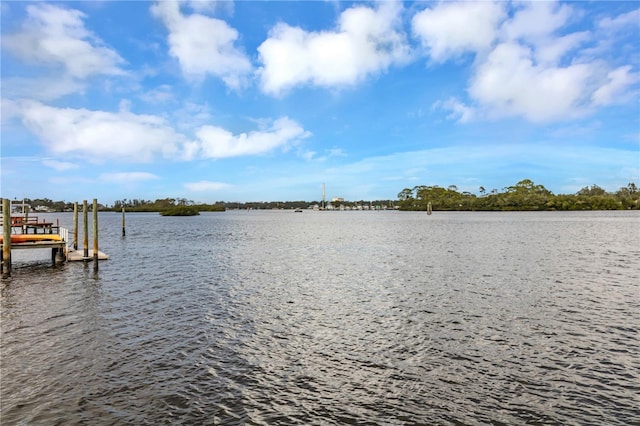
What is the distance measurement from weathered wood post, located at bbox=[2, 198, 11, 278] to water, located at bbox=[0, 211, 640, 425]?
0.71 metres

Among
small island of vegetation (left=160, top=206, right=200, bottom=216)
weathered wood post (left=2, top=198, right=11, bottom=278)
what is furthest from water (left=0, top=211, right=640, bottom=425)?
small island of vegetation (left=160, top=206, right=200, bottom=216)

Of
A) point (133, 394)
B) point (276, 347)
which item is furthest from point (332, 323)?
point (133, 394)

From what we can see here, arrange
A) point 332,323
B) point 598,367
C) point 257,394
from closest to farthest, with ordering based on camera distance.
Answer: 1. point 257,394
2. point 598,367
3. point 332,323

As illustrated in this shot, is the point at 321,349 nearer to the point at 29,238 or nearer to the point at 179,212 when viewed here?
the point at 29,238

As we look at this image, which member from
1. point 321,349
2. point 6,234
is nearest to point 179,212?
point 6,234

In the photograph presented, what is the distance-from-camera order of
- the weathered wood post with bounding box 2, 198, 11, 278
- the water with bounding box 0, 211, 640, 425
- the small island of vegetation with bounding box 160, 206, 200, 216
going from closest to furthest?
1. the water with bounding box 0, 211, 640, 425
2. the weathered wood post with bounding box 2, 198, 11, 278
3. the small island of vegetation with bounding box 160, 206, 200, 216

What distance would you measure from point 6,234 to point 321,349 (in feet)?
74.3

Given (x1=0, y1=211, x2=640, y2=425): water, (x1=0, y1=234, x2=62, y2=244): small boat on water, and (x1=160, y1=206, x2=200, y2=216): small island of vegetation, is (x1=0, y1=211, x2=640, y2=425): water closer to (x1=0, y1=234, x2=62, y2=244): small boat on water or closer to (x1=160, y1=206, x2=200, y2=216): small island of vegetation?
(x1=0, y1=234, x2=62, y2=244): small boat on water

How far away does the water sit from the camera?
9180 mm

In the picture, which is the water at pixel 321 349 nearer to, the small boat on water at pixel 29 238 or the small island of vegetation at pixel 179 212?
the small boat on water at pixel 29 238

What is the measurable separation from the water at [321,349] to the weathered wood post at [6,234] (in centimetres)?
71

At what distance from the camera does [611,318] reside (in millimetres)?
16156

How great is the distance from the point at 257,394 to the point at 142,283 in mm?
16941

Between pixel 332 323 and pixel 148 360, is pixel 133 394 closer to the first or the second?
pixel 148 360
